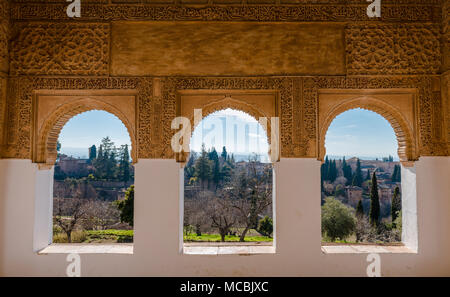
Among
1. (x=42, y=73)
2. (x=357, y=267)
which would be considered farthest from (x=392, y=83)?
(x=42, y=73)

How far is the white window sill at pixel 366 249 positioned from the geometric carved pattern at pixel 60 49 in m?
3.93

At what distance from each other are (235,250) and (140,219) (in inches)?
53.4

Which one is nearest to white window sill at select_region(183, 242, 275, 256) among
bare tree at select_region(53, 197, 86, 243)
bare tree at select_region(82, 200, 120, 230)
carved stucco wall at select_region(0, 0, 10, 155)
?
carved stucco wall at select_region(0, 0, 10, 155)

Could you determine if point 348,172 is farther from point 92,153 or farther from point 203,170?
point 92,153

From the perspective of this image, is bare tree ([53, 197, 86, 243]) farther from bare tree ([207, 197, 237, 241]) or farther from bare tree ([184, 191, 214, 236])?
bare tree ([207, 197, 237, 241])

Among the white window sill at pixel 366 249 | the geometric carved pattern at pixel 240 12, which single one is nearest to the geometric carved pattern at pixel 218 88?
the geometric carved pattern at pixel 240 12

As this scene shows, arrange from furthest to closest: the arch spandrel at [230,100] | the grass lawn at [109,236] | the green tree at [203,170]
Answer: the green tree at [203,170] → the grass lawn at [109,236] → the arch spandrel at [230,100]

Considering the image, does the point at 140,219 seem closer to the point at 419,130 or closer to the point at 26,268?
the point at 26,268

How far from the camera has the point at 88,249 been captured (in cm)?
400

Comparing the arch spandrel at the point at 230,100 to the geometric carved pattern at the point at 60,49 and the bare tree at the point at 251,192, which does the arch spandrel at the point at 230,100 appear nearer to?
A: the geometric carved pattern at the point at 60,49

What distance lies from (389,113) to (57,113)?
464cm

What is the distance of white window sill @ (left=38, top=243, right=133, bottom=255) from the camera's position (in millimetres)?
3879

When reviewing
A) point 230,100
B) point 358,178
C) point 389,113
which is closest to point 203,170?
point 358,178

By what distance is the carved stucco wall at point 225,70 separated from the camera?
Answer: 3.95 meters
